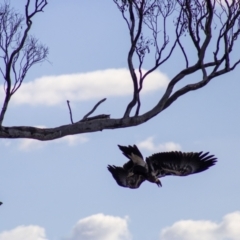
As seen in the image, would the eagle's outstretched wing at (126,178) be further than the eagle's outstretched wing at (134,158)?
Yes

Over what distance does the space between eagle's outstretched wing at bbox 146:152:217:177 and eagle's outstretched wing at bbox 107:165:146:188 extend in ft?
1.58

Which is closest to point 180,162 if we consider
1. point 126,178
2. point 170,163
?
point 170,163

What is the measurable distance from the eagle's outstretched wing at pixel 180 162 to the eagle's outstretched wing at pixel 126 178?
1.58 feet

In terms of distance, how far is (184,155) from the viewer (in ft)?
77.8

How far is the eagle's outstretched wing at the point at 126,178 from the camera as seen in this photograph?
24.2m

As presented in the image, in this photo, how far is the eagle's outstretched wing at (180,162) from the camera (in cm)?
2367

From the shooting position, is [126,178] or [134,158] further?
[126,178]

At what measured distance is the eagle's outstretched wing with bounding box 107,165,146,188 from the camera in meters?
24.2

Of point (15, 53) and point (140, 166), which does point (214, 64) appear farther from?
point (15, 53)

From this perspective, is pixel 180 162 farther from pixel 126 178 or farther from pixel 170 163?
pixel 126 178

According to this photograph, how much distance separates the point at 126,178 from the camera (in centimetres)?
2427

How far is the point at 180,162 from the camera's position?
2367cm

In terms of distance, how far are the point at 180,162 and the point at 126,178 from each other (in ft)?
4.48

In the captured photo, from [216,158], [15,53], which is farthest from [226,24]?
[15,53]
